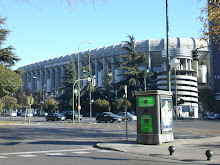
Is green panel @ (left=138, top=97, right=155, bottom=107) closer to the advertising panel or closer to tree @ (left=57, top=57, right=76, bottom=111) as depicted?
the advertising panel

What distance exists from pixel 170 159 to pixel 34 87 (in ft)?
449

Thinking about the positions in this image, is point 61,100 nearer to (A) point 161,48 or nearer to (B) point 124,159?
(A) point 161,48

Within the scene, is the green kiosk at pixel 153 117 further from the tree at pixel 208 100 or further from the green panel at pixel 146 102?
the tree at pixel 208 100

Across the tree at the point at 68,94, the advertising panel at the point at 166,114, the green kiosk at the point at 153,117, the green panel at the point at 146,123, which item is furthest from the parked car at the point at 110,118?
the tree at the point at 68,94

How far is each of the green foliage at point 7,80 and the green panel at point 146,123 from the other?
972 inches

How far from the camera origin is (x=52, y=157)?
36.1ft

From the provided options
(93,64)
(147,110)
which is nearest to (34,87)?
(93,64)

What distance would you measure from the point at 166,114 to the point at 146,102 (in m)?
1.29

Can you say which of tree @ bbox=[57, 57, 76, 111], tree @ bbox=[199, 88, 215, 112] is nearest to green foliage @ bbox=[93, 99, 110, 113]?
tree @ bbox=[57, 57, 76, 111]

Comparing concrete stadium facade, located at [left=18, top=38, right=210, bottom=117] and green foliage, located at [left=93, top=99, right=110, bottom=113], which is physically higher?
concrete stadium facade, located at [left=18, top=38, right=210, bottom=117]

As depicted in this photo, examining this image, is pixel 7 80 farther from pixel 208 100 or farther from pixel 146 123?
pixel 208 100

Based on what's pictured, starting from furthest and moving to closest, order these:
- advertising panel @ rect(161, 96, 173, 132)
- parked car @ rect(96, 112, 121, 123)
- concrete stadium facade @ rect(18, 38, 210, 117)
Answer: concrete stadium facade @ rect(18, 38, 210, 117) < parked car @ rect(96, 112, 121, 123) < advertising panel @ rect(161, 96, 173, 132)

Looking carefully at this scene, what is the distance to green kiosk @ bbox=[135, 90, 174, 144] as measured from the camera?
1470 centimetres

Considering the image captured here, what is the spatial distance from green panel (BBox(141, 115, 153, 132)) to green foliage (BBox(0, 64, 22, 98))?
24685 mm
